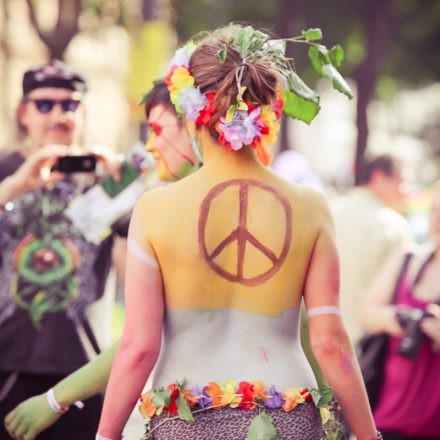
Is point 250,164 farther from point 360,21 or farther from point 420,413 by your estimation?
point 360,21

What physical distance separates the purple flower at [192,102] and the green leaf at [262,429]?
2.93 feet

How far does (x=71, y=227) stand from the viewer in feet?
15.3

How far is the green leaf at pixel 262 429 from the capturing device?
9.86 ft

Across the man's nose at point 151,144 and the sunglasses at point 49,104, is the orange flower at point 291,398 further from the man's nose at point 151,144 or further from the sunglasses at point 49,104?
the sunglasses at point 49,104

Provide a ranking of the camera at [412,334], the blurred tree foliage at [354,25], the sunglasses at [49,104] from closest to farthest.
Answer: the sunglasses at [49,104]
the camera at [412,334]
the blurred tree foliage at [354,25]

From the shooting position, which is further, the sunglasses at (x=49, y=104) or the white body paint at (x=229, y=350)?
the sunglasses at (x=49, y=104)

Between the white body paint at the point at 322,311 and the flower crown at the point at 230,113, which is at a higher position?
the flower crown at the point at 230,113

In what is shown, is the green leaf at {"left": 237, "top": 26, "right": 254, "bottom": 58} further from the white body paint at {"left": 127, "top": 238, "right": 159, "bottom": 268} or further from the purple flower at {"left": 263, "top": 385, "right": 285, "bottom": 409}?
the purple flower at {"left": 263, "top": 385, "right": 285, "bottom": 409}

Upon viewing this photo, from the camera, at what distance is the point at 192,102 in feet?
10.5

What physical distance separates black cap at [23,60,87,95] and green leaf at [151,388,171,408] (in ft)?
7.16

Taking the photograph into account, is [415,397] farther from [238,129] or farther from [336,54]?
[238,129]

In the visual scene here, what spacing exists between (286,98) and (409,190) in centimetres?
481

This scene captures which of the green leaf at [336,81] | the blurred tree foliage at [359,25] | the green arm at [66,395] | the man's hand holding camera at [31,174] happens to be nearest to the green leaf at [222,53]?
the green leaf at [336,81]

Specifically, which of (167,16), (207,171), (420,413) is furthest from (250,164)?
(167,16)
